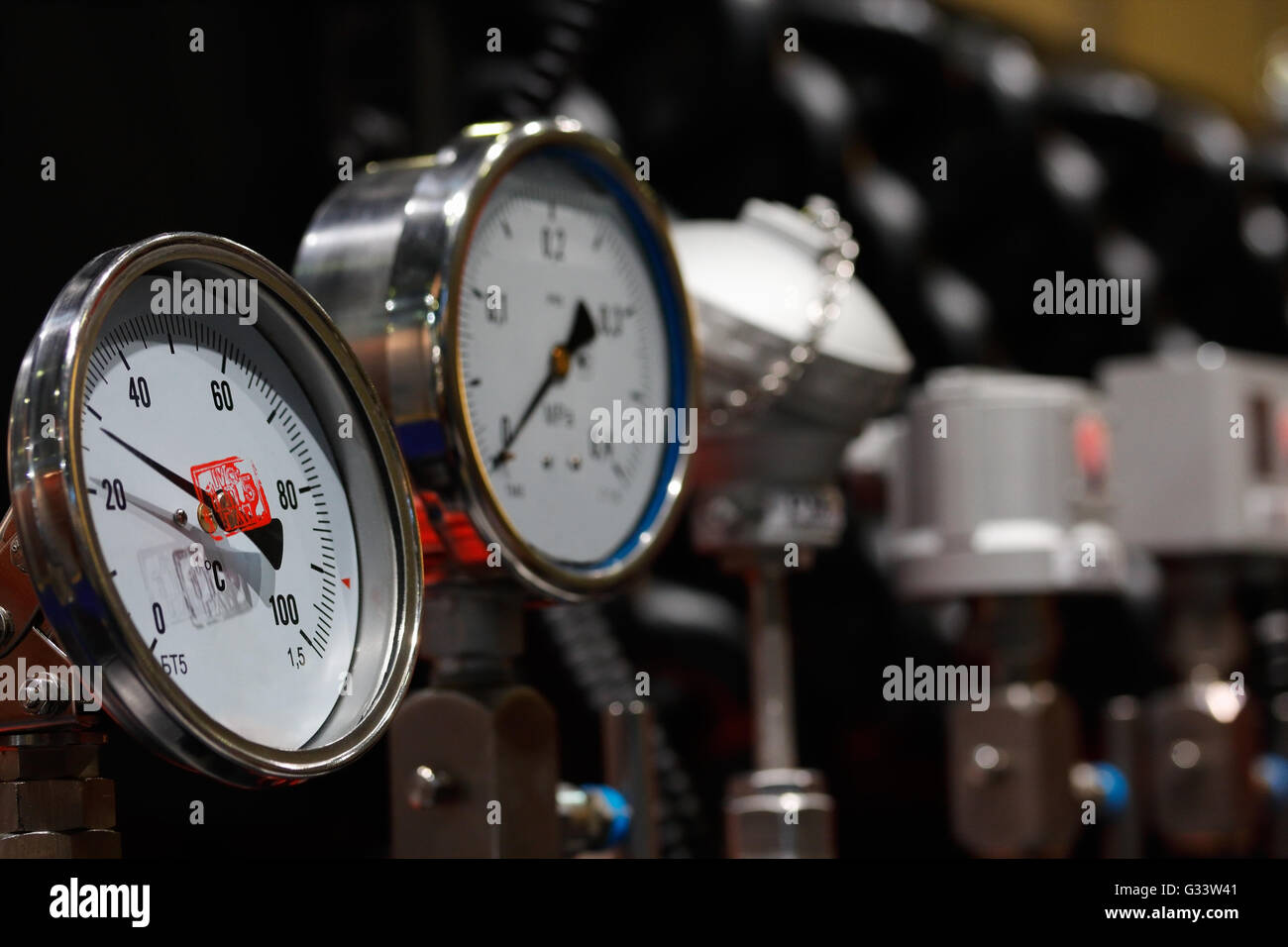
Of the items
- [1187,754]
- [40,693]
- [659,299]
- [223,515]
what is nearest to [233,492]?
[223,515]

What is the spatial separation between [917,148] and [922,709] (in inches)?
24.1

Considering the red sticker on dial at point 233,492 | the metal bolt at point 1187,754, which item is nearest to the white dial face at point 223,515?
the red sticker on dial at point 233,492

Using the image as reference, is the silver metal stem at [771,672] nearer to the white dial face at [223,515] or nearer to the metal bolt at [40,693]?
the white dial face at [223,515]

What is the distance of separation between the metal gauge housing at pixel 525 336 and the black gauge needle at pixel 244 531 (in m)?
0.13

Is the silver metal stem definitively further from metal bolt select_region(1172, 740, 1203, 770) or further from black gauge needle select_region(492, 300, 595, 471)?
metal bolt select_region(1172, 740, 1203, 770)

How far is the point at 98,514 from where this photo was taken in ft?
2.22

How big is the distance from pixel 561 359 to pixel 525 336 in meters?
0.03

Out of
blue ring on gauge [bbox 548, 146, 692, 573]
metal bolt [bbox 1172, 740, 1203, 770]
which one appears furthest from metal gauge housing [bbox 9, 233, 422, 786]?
metal bolt [bbox 1172, 740, 1203, 770]

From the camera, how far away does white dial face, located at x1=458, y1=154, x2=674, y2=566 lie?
940 millimetres

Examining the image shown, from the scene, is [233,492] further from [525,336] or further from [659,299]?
[659,299]

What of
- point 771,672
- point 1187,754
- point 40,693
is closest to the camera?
point 40,693

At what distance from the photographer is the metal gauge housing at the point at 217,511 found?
0.65 meters

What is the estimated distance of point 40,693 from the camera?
70 cm
